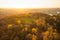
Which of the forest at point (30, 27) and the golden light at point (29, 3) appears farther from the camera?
the golden light at point (29, 3)

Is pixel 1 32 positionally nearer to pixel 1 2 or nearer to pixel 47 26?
pixel 1 2

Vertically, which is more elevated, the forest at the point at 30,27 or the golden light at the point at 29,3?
the golden light at the point at 29,3

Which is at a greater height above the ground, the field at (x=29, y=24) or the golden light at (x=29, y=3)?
the golden light at (x=29, y=3)

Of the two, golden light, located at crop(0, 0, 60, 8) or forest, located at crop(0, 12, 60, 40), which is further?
golden light, located at crop(0, 0, 60, 8)

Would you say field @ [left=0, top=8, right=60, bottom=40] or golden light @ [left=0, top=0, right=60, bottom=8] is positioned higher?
golden light @ [left=0, top=0, right=60, bottom=8]

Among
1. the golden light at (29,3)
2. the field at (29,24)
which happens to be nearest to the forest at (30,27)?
the field at (29,24)

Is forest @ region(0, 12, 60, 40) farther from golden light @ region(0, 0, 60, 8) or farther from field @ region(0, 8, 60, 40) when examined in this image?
golden light @ region(0, 0, 60, 8)

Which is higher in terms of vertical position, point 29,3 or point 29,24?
point 29,3

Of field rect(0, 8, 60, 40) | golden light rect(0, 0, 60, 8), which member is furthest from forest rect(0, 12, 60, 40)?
golden light rect(0, 0, 60, 8)

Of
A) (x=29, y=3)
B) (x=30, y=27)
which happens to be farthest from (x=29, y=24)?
(x=29, y=3)

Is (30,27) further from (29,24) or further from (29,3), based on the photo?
(29,3)

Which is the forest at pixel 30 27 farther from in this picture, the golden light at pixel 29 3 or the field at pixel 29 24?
the golden light at pixel 29 3

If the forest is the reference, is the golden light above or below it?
above
